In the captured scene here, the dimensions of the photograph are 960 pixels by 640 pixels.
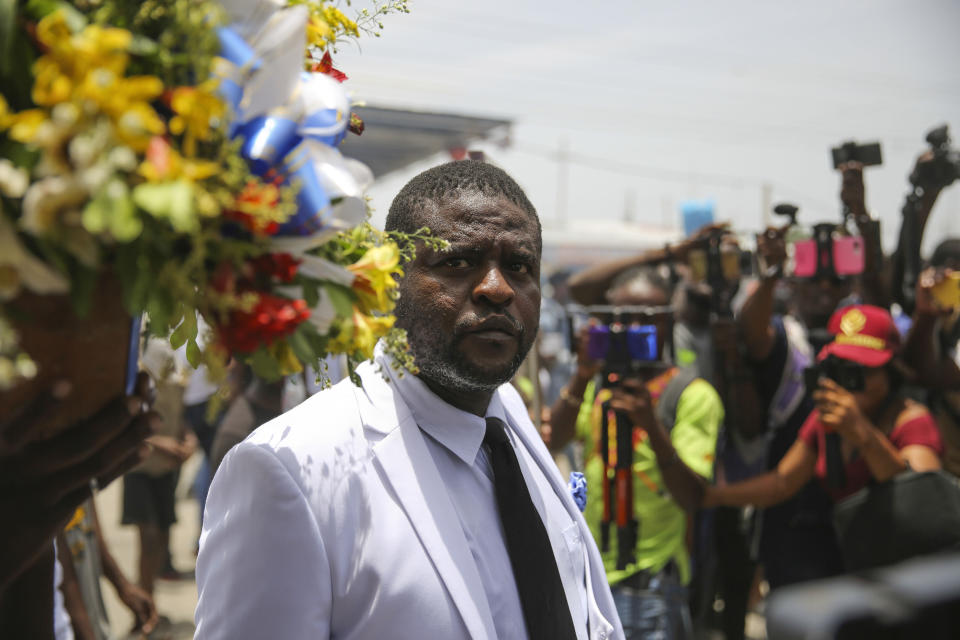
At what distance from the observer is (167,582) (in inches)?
253

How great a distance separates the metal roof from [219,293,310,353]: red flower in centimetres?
628

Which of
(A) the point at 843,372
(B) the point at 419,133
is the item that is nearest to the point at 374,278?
(A) the point at 843,372

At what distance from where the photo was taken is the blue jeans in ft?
12.1

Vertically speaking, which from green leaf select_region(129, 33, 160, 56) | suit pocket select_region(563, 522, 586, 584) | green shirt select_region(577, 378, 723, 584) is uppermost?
green leaf select_region(129, 33, 160, 56)

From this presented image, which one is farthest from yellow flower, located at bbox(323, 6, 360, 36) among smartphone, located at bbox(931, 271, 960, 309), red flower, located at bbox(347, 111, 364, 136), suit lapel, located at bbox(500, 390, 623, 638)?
smartphone, located at bbox(931, 271, 960, 309)

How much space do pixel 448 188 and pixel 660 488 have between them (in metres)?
2.28

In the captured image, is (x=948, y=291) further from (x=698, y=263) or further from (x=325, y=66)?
(x=325, y=66)

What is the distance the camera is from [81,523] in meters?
3.18

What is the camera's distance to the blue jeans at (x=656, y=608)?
3703 mm

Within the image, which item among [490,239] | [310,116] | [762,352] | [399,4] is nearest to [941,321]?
[762,352]

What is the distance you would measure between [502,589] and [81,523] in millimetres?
2011

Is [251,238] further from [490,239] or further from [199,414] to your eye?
[199,414]

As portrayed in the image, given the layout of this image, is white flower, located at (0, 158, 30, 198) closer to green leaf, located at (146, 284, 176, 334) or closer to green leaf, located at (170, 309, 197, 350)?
green leaf, located at (146, 284, 176, 334)

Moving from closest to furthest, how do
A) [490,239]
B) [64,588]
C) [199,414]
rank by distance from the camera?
[490,239], [64,588], [199,414]
